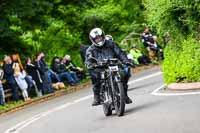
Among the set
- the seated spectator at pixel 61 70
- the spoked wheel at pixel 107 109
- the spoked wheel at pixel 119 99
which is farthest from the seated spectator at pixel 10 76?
the spoked wheel at pixel 119 99

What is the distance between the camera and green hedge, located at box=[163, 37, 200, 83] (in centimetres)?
1733

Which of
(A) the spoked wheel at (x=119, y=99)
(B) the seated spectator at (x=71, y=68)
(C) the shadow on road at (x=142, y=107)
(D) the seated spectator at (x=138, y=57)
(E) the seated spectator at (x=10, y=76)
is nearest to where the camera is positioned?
(A) the spoked wheel at (x=119, y=99)

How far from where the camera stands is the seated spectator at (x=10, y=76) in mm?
23953

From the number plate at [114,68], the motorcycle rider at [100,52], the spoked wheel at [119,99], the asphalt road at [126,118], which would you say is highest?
the motorcycle rider at [100,52]

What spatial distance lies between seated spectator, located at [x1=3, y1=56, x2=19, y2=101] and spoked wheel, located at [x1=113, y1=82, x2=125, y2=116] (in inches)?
405

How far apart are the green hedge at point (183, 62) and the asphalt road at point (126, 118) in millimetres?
611

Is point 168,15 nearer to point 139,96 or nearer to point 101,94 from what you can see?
point 139,96

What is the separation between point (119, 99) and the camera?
13961mm

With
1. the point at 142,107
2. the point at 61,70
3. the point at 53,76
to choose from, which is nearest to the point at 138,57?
the point at 61,70

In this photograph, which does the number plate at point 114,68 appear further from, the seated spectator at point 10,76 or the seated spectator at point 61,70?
the seated spectator at point 61,70

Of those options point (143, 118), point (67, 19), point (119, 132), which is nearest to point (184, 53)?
point (143, 118)

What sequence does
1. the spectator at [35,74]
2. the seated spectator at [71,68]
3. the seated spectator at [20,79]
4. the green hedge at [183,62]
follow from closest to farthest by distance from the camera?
the green hedge at [183,62], the seated spectator at [20,79], the spectator at [35,74], the seated spectator at [71,68]

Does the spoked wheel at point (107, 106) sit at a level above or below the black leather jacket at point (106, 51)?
below

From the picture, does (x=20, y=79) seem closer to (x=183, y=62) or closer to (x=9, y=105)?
(x=9, y=105)
